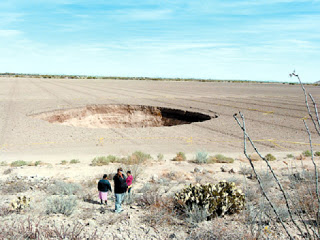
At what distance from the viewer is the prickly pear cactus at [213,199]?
731 cm

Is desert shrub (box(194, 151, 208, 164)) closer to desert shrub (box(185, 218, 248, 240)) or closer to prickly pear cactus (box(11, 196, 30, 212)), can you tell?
desert shrub (box(185, 218, 248, 240))

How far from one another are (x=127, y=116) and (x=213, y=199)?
2956 cm

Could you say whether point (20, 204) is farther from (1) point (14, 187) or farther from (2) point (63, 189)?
(1) point (14, 187)

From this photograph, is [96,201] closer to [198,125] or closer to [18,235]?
[18,235]

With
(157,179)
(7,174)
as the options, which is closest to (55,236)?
(157,179)

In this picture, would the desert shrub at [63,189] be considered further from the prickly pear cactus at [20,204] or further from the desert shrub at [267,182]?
the desert shrub at [267,182]

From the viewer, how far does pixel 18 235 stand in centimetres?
574

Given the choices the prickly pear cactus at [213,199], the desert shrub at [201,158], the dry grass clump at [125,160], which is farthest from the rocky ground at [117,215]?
the desert shrub at [201,158]

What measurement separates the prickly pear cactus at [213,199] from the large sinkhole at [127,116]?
24180mm

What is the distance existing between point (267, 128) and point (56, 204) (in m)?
21.7

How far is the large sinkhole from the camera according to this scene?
3294cm

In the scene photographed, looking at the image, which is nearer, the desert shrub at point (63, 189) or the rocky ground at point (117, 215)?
the rocky ground at point (117, 215)

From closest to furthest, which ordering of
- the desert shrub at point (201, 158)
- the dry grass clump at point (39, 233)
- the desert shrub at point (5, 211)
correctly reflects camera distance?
1. the dry grass clump at point (39, 233)
2. the desert shrub at point (5, 211)
3. the desert shrub at point (201, 158)

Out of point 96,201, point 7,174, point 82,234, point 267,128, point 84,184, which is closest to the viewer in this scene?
point 82,234
